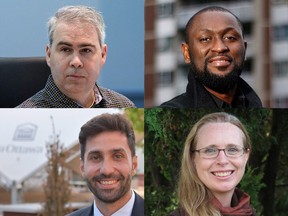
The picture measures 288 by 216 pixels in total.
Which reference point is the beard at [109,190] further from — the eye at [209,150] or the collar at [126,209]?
the eye at [209,150]

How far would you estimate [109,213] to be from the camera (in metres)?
5.87

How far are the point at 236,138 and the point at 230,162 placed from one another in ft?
0.59

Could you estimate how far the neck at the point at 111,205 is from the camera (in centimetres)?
586

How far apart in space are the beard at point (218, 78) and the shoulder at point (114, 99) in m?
0.53

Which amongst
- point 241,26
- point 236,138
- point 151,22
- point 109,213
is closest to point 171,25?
point 151,22

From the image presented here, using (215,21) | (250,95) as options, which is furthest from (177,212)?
(215,21)

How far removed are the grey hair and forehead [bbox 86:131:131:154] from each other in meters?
0.66

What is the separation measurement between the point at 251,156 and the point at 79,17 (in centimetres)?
159

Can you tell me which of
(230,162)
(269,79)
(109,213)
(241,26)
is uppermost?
(241,26)

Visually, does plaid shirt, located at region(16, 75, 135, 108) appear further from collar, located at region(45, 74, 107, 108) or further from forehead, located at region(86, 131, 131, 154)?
forehead, located at region(86, 131, 131, 154)

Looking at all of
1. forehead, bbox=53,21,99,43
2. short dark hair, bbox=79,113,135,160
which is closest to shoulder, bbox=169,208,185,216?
short dark hair, bbox=79,113,135,160

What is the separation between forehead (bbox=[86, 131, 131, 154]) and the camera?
5.83 meters

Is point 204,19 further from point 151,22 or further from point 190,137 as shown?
point 190,137

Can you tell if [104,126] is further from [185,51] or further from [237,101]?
[237,101]
